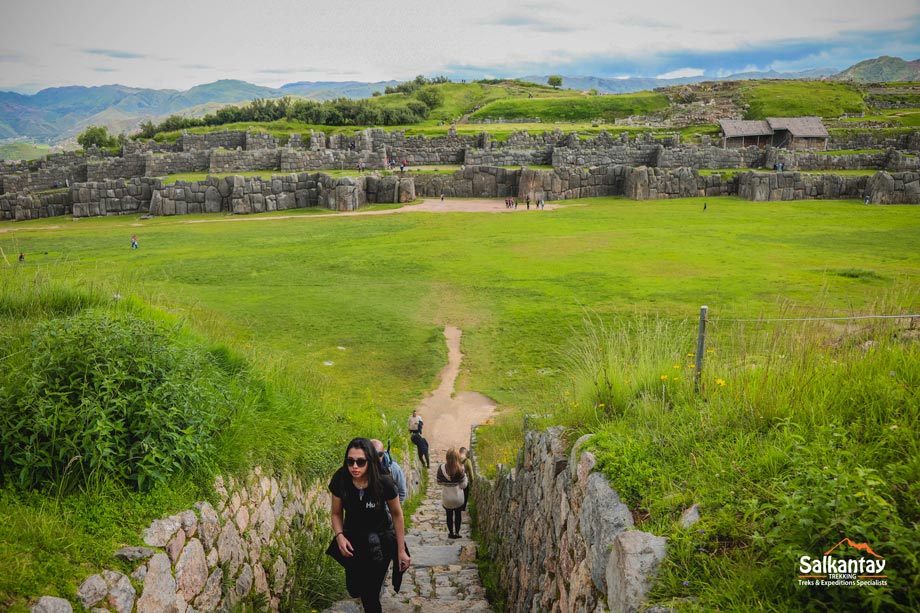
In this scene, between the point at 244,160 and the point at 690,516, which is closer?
the point at 690,516

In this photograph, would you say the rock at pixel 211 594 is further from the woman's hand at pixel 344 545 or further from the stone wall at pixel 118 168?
the stone wall at pixel 118 168

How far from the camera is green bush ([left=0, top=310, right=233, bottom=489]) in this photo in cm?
471

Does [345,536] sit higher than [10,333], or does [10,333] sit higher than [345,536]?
[10,333]

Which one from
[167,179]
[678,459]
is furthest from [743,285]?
[167,179]

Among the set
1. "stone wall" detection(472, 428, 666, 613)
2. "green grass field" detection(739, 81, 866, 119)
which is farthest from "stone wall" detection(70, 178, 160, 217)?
"green grass field" detection(739, 81, 866, 119)

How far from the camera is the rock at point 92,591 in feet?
12.5

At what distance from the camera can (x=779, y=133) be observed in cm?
5825

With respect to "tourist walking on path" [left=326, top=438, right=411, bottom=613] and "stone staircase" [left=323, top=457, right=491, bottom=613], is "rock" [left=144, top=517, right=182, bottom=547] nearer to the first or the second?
"tourist walking on path" [left=326, top=438, right=411, bottom=613]

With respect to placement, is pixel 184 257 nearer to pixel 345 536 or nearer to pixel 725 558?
pixel 345 536

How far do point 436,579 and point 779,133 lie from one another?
6243 cm

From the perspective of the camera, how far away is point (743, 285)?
71.8 feet

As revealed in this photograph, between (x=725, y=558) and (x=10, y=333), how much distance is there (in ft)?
23.5

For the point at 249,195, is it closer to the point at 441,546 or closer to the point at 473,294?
the point at 473,294

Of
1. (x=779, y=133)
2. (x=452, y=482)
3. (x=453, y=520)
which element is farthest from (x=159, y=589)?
(x=779, y=133)
